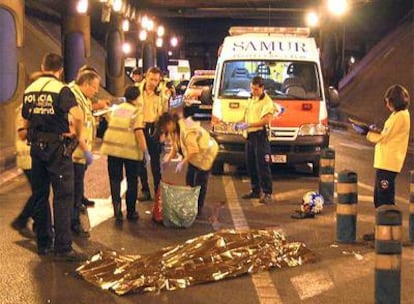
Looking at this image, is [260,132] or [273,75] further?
[273,75]

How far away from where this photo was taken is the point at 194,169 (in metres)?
9.91

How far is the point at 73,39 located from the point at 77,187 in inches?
746

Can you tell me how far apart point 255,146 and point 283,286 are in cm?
482

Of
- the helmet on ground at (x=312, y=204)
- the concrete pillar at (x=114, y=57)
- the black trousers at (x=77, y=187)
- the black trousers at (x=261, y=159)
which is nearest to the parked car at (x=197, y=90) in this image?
the concrete pillar at (x=114, y=57)

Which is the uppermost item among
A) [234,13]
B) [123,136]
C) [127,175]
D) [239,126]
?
[234,13]

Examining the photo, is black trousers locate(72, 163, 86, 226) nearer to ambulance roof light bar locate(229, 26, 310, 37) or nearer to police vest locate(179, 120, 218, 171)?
police vest locate(179, 120, 218, 171)

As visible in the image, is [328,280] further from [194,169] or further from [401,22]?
[401,22]

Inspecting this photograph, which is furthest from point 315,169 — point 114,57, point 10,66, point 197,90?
point 114,57

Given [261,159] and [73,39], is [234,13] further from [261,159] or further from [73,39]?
[261,159]

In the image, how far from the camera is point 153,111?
11727 mm

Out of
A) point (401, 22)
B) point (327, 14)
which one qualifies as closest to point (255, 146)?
point (327, 14)

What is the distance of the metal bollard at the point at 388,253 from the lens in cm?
561

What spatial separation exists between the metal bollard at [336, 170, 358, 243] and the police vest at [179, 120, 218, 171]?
1887 mm

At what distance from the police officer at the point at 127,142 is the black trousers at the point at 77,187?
2.78ft
